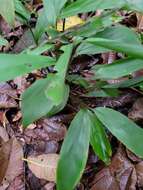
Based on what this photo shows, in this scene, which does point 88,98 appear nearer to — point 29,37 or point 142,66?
point 142,66

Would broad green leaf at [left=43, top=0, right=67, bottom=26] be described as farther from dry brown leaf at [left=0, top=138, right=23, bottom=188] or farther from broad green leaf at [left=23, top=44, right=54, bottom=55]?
dry brown leaf at [left=0, top=138, right=23, bottom=188]

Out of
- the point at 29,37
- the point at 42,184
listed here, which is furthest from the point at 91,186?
the point at 29,37

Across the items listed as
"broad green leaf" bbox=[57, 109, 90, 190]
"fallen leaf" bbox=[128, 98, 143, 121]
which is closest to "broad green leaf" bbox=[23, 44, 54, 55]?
"broad green leaf" bbox=[57, 109, 90, 190]

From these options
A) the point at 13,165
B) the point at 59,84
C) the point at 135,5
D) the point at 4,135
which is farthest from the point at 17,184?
the point at 135,5

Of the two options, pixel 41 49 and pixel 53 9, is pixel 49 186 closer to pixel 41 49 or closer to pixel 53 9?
pixel 41 49

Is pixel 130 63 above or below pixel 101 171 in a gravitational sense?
above

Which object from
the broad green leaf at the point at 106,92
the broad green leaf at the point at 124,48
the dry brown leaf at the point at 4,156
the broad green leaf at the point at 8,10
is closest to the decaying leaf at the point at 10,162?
the dry brown leaf at the point at 4,156

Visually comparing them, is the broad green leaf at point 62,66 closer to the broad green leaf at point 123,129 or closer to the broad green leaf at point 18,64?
the broad green leaf at point 18,64
